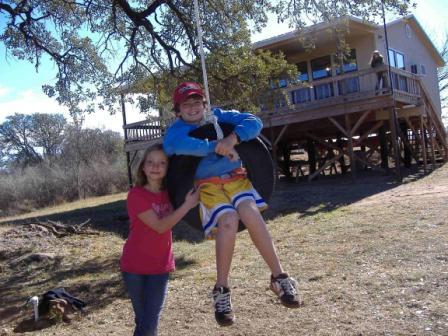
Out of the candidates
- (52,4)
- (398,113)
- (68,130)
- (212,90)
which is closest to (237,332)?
(212,90)

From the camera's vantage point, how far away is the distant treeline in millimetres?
32000

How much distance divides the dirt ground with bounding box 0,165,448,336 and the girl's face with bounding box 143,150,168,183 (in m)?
2.21

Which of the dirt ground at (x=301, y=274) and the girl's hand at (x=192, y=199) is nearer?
the girl's hand at (x=192, y=199)

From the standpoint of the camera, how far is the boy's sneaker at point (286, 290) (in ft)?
10.3

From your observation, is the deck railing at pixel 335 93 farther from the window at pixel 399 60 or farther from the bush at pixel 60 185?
the bush at pixel 60 185

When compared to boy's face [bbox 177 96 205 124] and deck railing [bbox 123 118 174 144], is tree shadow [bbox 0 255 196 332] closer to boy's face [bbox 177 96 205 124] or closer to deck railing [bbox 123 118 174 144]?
boy's face [bbox 177 96 205 124]

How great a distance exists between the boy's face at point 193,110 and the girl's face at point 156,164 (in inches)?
11.7

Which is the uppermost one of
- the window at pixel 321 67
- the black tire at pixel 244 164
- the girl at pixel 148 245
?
the window at pixel 321 67

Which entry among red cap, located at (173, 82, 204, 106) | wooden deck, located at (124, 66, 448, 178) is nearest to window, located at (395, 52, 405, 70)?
wooden deck, located at (124, 66, 448, 178)

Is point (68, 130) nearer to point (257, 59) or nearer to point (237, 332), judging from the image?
point (257, 59)

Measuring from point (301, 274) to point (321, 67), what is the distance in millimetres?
14566

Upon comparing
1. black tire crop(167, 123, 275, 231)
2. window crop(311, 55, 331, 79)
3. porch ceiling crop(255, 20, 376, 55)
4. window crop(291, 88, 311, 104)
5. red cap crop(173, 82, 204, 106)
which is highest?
porch ceiling crop(255, 20, 376, 55)

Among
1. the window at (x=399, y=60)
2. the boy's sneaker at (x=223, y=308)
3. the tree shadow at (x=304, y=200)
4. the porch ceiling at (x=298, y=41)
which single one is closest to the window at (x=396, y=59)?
the window at (x=399, y=60)

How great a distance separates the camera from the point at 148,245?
3598 mm
